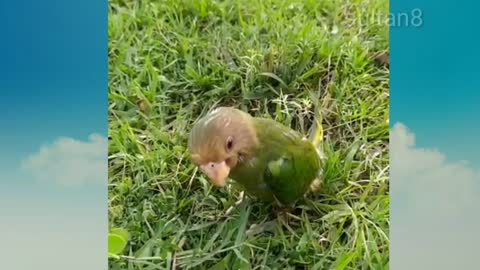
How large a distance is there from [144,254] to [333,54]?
0.49 meters

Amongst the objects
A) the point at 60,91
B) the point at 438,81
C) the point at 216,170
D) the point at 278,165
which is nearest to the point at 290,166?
the point at 278,165

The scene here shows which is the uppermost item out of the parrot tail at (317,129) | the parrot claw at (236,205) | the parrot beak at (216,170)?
the parrot tail at (317,129)

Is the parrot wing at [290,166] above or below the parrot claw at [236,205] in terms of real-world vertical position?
above

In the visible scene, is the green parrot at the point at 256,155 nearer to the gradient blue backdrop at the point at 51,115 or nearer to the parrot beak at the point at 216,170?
the parrot beak at the point at 216,170

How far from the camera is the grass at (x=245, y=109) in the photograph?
1107 millimetres

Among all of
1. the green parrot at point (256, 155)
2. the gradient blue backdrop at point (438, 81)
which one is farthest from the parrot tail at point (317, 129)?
the gradient blue backdrop at point (438, 81)

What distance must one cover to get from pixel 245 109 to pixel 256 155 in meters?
0.12

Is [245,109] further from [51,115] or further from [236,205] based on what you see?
[51,115]

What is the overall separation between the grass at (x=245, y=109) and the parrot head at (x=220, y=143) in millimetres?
102

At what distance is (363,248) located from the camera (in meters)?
1.09

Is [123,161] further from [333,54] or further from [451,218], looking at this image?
[451,218]

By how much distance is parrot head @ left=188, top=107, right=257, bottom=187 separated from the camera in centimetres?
100

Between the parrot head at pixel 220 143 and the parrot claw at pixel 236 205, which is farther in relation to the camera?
the parrot claw at pixel 236 205

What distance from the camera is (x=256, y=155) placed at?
105 centimetres
